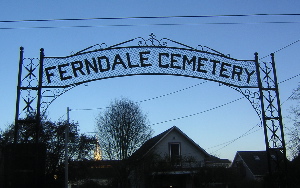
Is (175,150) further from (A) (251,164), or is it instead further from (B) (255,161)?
(B) (255,161)

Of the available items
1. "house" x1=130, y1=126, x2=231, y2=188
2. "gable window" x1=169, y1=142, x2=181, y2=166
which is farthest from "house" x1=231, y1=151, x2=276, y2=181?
"gable window" x1=169, y1=142, x2=181, y2=166

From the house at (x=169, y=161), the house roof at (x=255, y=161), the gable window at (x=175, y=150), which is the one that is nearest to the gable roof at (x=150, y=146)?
the house at (x=169, y=161)

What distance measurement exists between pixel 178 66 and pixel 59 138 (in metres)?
20.3

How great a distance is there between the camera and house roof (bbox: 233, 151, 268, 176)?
42062 mm

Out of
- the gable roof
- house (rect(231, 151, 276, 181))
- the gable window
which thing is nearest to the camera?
the gable roof

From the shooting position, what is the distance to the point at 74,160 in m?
33.1

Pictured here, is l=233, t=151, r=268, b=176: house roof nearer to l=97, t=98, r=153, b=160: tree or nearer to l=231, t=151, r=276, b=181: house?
l=231, t=151, r=276, b=181: house

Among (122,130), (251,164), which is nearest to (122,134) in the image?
(122,130)

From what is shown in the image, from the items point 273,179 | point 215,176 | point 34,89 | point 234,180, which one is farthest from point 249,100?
point 234,180

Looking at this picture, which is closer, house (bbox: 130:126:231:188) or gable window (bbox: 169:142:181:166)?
house (bbox: 130:126:231:188)

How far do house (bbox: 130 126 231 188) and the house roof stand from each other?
11572 millimetres

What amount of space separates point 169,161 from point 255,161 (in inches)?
687

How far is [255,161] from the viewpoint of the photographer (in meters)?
44.2

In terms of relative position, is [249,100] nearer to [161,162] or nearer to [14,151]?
[14,151]
